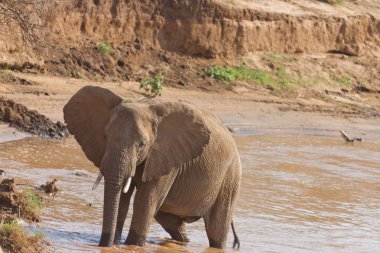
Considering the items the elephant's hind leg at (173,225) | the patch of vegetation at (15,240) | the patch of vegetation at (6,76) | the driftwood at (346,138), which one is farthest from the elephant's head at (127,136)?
the driftwood at (346,138)

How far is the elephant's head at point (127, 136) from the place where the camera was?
8805 mm

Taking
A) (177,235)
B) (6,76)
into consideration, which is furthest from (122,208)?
(6,76)

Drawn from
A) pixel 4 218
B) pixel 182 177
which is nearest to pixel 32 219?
pixel 4 218

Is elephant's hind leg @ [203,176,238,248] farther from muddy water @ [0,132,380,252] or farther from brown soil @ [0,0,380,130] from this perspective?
brown soil @ [0,0,380,130]

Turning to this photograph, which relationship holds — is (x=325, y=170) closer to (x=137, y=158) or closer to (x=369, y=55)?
(x=137, y=158)

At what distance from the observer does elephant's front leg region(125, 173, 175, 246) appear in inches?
377

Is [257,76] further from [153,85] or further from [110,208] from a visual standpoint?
[110,208]

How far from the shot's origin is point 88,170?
14.7 meters

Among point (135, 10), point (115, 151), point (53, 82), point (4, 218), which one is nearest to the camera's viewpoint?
point (115, 151)

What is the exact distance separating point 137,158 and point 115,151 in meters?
0.34

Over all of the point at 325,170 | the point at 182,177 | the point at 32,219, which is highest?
the point at 182,177

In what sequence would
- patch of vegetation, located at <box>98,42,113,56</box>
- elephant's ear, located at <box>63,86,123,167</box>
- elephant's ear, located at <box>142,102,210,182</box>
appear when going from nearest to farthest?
1. elephant's ear, located at <box>142,102,210,182</box>
2. elephant's ear, located at <box>63,86,123,167</box>
3. patch of vegetation, located at <box>98,42,113,56</box>

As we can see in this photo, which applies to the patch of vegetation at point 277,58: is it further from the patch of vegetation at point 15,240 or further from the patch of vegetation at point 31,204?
the patch of vegetation at point 15,240

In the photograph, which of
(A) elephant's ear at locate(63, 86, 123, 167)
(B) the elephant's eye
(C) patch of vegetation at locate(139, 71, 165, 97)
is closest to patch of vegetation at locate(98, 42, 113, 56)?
(C) patch of vegetation at locate(139, 71, 165, 97)
